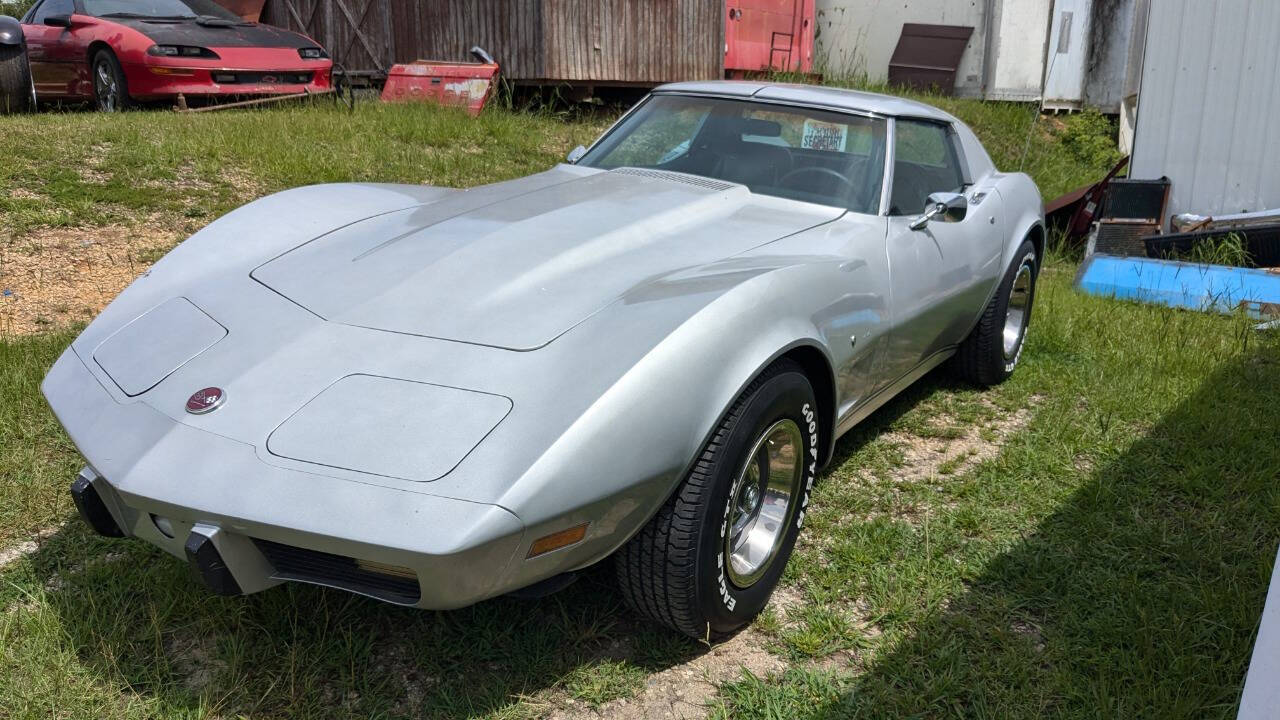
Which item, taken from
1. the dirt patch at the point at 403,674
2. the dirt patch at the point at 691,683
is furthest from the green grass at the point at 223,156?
the dirt patch at the point at 691,683

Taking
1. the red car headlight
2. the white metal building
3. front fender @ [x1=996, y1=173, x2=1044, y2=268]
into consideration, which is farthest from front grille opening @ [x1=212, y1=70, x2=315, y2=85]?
the white metal building

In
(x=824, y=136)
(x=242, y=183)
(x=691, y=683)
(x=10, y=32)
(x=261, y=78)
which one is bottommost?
(x=691, y=683)

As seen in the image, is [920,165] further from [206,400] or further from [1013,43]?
[1013,43]

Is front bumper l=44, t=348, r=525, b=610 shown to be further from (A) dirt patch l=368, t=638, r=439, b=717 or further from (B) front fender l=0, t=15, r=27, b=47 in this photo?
(B) front fender l=0, t=15, r=27, b=47

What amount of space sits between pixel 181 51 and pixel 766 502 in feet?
26.6

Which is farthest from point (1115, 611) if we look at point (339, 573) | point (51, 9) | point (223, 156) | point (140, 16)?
point (51, 9)

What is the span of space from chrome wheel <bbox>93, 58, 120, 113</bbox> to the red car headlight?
0.55 metres

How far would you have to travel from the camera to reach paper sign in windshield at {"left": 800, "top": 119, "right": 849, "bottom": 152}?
3855 millimetres

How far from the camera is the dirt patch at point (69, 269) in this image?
480 cm

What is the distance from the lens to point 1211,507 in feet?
11.6

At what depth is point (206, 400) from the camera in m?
2.33

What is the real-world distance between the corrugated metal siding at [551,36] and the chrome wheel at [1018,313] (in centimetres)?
698

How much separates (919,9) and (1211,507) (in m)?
12.4

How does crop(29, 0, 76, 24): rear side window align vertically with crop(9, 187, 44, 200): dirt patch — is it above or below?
above
